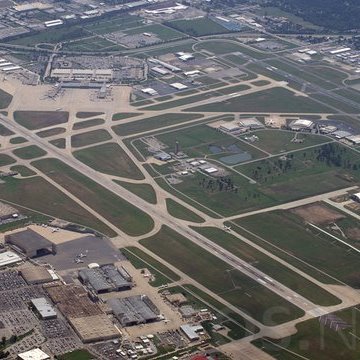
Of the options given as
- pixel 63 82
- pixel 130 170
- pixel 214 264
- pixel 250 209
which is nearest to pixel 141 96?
pixel 63 82

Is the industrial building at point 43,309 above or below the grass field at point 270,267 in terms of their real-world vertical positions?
→ below

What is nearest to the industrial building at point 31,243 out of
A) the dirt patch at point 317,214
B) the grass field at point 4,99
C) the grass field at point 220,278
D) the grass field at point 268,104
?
the grass field at point 220,278

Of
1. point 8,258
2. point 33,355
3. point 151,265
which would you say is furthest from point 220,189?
point 33,355

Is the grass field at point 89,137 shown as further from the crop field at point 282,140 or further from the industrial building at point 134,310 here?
the industrial building at point 134,310

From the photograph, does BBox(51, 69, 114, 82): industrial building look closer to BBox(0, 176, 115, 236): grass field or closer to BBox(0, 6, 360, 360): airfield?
BBox(0, 6, 360, 360): airfield

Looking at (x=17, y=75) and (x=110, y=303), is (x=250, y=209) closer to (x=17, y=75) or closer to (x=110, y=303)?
(x=110, y=303)

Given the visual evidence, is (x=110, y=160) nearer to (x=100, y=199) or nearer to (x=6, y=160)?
(x=100, y=199)

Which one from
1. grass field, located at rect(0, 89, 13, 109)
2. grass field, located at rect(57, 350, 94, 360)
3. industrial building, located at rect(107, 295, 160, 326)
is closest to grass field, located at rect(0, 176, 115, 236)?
industrial building, located at rect(107, 295, 160, 326)
